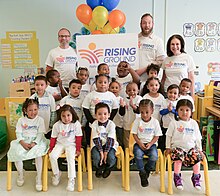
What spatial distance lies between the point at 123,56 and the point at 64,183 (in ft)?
4.59

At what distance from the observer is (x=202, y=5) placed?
465cm

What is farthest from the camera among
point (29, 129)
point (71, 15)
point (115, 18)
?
point (71, 15)

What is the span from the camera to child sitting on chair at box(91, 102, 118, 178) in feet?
8.27

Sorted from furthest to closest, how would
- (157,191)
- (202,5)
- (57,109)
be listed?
1. (202,5)
2. (57,109)
3. (157,191)

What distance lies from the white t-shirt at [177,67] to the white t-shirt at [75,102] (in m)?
0.94

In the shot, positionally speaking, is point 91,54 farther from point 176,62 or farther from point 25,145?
point 25,145

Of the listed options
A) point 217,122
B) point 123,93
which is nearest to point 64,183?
point 123,93

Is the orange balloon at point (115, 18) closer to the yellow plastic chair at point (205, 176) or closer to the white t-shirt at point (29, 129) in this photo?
the white t-shirt at point (29, 129)

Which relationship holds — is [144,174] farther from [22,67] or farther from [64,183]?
[22,67]

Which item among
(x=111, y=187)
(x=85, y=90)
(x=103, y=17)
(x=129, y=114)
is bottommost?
Result: (x=111, y=187)

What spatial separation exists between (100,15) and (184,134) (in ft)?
6.02

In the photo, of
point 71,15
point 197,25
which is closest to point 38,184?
point 71,15

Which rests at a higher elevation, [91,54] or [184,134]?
Answer: [91,54]

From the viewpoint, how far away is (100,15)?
3.56 meters
